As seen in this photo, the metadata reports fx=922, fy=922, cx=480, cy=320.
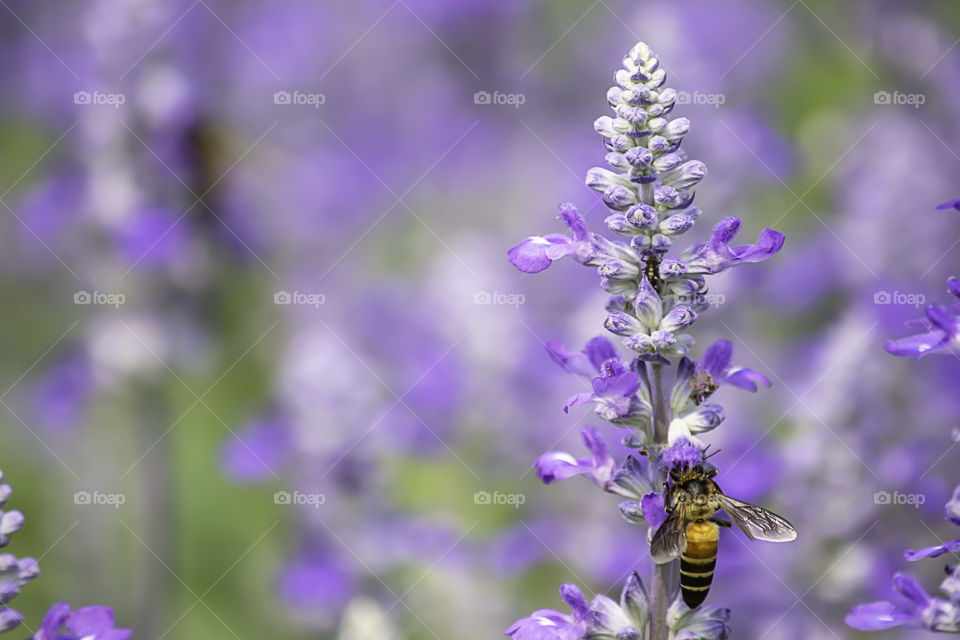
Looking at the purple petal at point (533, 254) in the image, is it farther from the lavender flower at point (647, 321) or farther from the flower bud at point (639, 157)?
the flower bud at point (639, 157)

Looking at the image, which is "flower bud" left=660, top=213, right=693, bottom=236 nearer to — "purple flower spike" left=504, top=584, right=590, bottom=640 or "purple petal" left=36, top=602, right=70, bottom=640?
"purple flower spike" left=504, top=584, right=590, bottom=640

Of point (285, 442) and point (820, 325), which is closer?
point (285, 442)

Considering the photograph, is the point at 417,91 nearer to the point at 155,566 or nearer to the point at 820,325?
the point at 820,325

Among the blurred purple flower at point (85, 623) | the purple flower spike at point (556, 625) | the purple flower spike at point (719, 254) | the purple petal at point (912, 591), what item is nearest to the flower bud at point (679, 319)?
the purple flower spike at point (719, 254)

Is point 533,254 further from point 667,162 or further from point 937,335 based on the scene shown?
point 937,335

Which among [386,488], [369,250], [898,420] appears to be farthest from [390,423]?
[369,250]

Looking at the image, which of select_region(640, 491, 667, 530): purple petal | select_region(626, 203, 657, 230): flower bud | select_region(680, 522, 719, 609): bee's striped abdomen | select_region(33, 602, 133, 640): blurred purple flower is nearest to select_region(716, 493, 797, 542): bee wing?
select_region(680, 522, 719, 609): bee's striped abdomen
